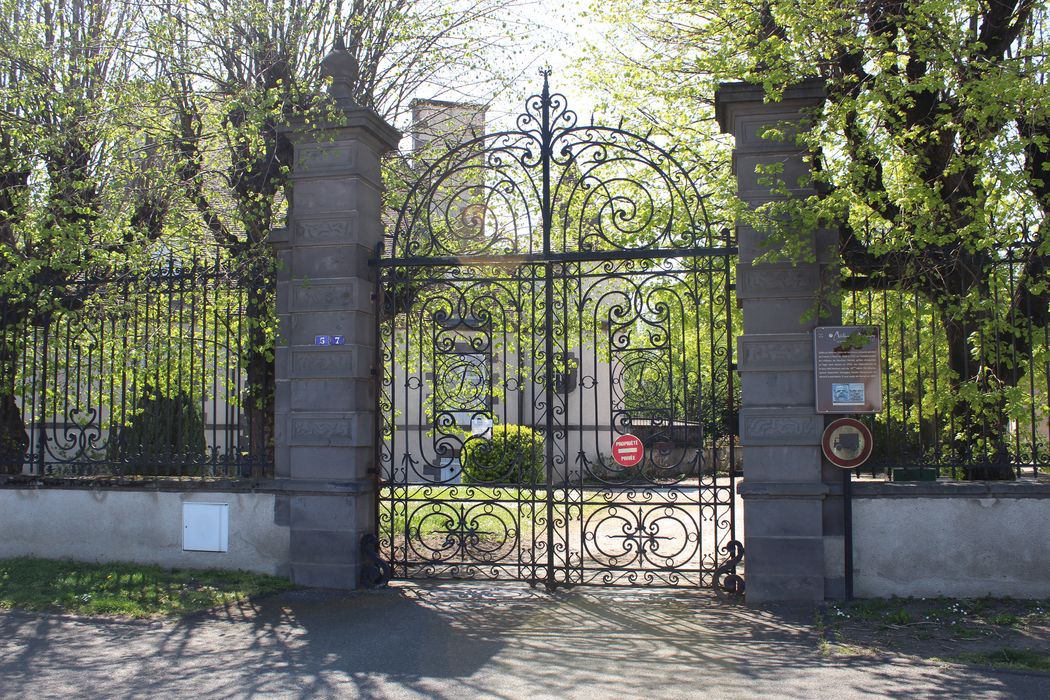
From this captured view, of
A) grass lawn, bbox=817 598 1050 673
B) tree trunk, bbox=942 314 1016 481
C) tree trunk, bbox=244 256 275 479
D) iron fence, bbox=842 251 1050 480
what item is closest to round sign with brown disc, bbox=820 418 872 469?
iron fence, bbox=842 251 1050 480

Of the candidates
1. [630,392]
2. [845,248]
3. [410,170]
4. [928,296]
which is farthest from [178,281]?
[928,296]

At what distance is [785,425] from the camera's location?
23.8ft

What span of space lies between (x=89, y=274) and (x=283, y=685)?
568 centimetres

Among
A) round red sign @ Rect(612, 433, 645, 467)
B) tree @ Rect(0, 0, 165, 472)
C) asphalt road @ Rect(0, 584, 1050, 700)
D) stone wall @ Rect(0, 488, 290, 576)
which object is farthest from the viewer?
tree @ Rect(0, 0, 165, 472)

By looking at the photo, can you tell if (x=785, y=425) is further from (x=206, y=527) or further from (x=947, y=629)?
(x=206, y=527)

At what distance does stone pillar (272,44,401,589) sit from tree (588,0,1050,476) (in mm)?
3457

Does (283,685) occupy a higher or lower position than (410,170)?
lower

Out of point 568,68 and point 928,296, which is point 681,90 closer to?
point 568,68

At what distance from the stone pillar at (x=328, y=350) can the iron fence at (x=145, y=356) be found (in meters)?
0.50

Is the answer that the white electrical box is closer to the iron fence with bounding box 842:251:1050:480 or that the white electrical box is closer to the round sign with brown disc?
the round sign with brown disc

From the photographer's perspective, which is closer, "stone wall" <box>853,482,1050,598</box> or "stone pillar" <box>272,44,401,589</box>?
"stone wall" <box>853,482,1050,598</box>

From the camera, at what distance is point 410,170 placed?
11.1m

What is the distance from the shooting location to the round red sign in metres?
7.76

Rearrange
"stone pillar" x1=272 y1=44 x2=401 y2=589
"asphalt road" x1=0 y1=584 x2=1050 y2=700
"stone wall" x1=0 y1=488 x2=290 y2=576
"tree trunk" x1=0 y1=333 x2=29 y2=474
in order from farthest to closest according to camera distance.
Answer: "tree trunk" x1=0 y1=333 x2=29 y2=474 → "stone wall" x1=0 y1=488 x2=290 y2=576 → "stone pillar" x1=272 y1=44 x2=401 y2=589 → "asphalt road" x1=0 y1=584 x2=1050 y2=700
